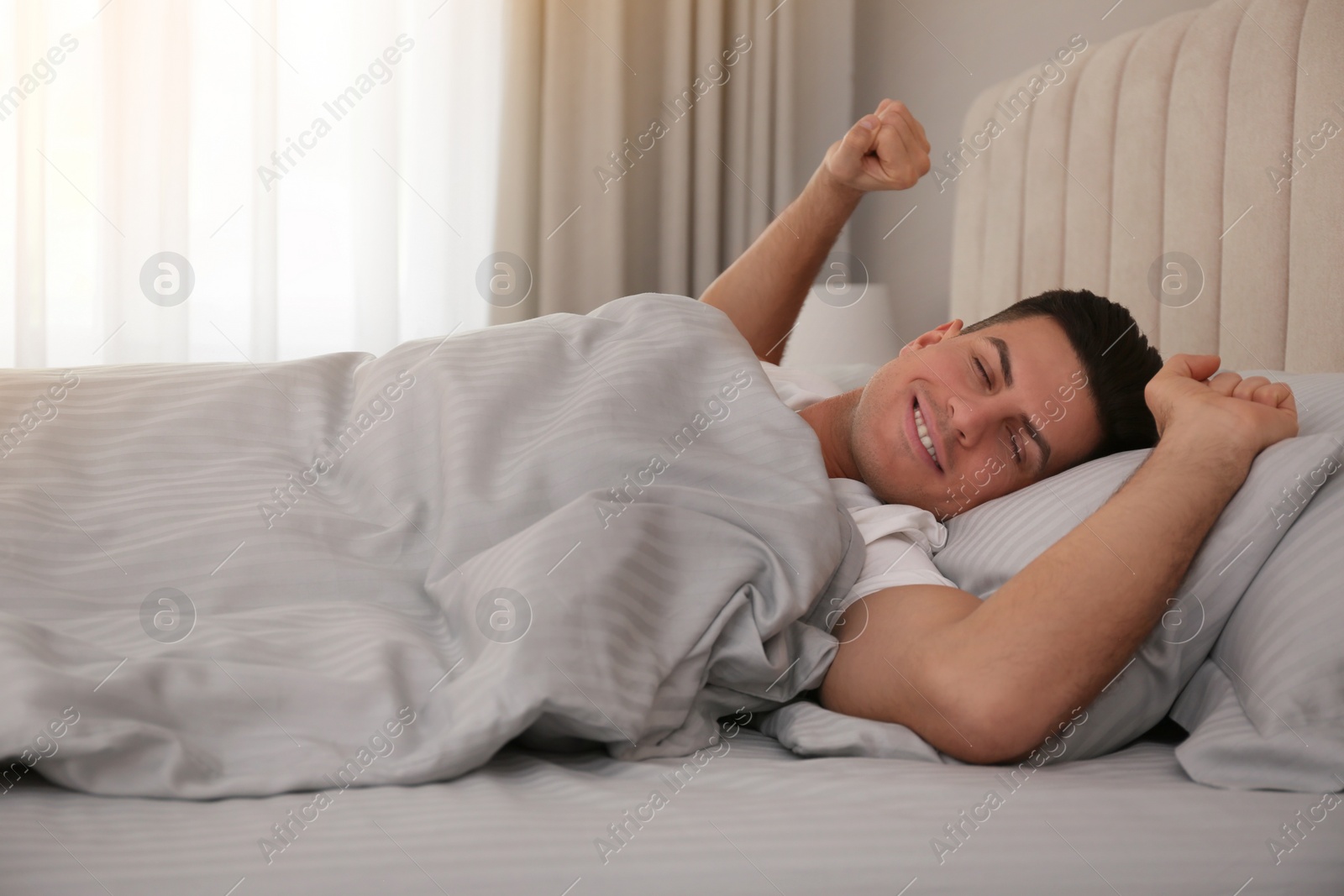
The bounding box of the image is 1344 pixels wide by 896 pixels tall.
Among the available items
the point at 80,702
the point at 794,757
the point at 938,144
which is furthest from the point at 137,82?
the point at 794,757

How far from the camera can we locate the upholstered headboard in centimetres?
125

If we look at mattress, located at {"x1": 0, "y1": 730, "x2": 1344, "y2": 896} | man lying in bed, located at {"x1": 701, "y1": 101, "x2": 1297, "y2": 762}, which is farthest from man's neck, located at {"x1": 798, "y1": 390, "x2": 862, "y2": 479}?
mattress, located at {"x1": 0, "y1": 730, "x2": 1344, "y2": 896}

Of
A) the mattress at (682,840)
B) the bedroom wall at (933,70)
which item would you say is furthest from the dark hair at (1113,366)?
the bedroom wall at (933,70)

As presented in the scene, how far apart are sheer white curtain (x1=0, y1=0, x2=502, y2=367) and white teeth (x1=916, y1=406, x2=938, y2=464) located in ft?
6.12

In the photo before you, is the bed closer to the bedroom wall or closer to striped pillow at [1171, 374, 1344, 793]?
striped pillow at [1171, 374, 1344, 793]

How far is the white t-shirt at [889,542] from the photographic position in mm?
901

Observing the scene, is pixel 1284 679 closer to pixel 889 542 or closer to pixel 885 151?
pixel 889 542

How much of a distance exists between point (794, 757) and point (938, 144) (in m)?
1.82

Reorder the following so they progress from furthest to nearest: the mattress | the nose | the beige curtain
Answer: the beige curtain
the nose
the mattress

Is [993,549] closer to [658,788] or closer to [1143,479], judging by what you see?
[1143,479]

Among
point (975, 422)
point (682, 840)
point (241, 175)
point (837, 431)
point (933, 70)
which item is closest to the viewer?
point (682, 840)

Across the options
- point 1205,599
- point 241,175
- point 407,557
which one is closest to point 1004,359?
point 1205,599

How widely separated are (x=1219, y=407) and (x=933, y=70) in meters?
1.70

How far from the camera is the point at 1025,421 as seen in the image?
110 cm
